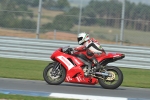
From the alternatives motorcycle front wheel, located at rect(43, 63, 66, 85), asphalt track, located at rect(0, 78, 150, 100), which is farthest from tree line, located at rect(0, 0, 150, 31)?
motorcycle front wheel, located at rect(43, 63, 66, 85)

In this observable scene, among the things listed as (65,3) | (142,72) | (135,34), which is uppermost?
(65,3)

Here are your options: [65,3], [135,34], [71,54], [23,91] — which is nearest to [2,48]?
[65,3]

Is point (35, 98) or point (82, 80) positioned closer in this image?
point (35, 98)

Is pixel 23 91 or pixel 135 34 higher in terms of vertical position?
pixel 135 34

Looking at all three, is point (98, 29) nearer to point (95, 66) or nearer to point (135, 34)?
point (135, 34)

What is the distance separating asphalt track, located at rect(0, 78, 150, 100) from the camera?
34.3ft

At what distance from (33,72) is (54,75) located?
2.75 metres

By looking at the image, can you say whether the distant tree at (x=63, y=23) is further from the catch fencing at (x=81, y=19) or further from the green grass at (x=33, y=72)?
the green grass at (x=33, y=72)

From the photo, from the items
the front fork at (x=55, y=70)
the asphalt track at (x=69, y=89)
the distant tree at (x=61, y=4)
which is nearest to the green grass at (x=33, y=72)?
the asphalt track at (x=69, y=89)

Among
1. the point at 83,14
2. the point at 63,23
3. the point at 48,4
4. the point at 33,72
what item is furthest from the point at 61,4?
the point at 33,72

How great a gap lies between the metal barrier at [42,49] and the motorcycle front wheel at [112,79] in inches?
213

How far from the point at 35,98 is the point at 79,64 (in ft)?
9.14

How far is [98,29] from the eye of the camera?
18.0m

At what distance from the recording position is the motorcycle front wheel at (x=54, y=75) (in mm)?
11656
